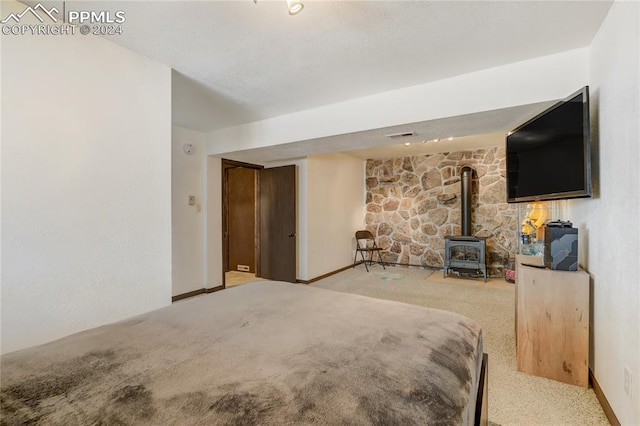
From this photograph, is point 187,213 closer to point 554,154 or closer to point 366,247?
point 366,247

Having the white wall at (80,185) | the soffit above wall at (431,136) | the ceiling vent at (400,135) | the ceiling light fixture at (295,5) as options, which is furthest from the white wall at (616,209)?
the white wall at (80,185)

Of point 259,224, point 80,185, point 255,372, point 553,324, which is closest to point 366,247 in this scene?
point 259,224

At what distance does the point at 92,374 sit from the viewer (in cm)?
91

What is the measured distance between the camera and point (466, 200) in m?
5.16

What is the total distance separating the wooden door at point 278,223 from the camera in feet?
15.5

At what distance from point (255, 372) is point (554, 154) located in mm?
2401

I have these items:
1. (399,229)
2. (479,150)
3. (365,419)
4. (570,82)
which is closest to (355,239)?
(399,229)

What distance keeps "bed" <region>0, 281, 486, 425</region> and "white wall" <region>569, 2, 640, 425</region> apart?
745 millimetres

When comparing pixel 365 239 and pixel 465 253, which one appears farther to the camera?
pixel 365 239

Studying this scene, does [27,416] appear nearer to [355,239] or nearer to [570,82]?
[570,82]

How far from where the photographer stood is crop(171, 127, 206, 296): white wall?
3.80 meters

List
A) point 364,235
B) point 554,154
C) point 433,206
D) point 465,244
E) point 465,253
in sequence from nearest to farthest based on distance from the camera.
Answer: point 554,154 → point 465,244 → point 465,253 → point 433,206 → point 364,235

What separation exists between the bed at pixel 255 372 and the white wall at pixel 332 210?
135 inches

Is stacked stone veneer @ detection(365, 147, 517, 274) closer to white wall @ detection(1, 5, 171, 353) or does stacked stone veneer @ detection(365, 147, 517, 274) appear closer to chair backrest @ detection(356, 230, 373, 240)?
chair backrest @ detection(356, 230, 373, 240)
